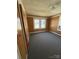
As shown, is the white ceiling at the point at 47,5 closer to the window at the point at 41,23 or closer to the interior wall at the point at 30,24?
the window at the point at 41,23

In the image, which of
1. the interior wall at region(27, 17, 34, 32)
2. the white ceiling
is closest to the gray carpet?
the white ceiling

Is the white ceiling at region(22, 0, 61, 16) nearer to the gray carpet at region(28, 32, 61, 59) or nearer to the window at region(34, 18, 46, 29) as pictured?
the gray carpet at region(28, 32, 61, 59)

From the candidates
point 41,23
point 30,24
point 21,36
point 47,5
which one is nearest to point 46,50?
point 21,36

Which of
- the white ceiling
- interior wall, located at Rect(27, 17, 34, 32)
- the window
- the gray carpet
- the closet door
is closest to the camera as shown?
the closet door

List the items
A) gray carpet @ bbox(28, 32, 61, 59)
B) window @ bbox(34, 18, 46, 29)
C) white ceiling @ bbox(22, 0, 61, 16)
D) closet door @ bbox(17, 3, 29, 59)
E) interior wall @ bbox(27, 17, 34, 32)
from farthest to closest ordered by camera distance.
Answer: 1. interior wall @ bbox(27, 17, 34, 32)
2. window @ bbox(34, 18, 46, 29)
3. white ceiling @ bbox(22, 0, 61, 16)
4. gray carpet @ bbox(28, 32, 61, 59)
5. closet door @ bbox(17, 3, 29, 59)

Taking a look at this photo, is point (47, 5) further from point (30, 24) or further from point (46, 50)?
point (30, 24)

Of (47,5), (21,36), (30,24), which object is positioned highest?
(47,5)

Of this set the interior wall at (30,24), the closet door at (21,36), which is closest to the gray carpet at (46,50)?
the closet door at (21,36)

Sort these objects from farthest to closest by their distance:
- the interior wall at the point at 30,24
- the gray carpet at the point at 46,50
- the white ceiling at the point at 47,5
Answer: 1. the interior wall at the point at 30,24
2. the white ceiling at the point at 47,5
3. the gray carpet at the point at 46,50

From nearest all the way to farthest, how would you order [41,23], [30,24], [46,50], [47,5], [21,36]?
[21,36]
[46,50]
[47,5]
[41,23]
[30,24]

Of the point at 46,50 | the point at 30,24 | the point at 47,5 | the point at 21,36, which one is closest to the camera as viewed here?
the point at 21,36
